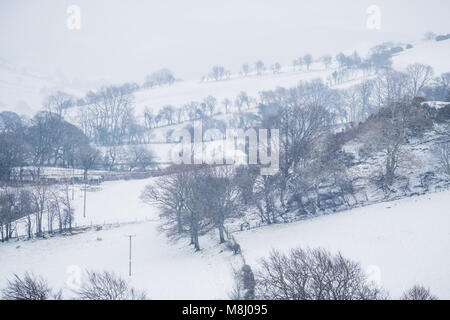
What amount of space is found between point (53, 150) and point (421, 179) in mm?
79715

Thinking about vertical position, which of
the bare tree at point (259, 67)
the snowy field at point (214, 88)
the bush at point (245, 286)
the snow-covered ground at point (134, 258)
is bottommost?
the snow-covered ground at point (134, 258)

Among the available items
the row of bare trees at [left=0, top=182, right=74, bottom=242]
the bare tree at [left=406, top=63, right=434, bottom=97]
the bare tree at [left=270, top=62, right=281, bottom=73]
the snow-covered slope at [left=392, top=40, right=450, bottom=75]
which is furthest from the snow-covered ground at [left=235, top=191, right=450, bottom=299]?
the bare tree at [left=270, top=62, right=281, bottom=73]

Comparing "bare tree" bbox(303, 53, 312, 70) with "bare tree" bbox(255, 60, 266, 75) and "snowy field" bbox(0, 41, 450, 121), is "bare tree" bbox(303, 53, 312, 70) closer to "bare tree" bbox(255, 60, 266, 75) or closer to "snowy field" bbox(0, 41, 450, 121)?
"snowy field" bbox(0, 41, 450, 121)

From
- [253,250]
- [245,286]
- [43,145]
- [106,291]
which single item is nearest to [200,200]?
[253,250]

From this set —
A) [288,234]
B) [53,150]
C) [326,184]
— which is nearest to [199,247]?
[288,234]

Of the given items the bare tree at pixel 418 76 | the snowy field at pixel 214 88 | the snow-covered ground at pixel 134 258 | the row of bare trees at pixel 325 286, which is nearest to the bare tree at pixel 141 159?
the snow-covered ground at pixel 134 258

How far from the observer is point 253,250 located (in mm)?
26984

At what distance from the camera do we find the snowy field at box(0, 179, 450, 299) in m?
18.8

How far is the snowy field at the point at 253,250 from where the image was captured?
18.8m

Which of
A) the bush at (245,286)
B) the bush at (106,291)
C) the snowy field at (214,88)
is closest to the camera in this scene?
the bush at (106,291)

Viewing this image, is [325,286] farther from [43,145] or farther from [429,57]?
[429,57]

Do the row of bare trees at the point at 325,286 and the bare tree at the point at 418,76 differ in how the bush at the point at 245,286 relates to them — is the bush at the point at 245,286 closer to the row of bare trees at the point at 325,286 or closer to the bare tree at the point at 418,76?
the row of bare trees at the point at 325,286

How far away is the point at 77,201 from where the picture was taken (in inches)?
1984
